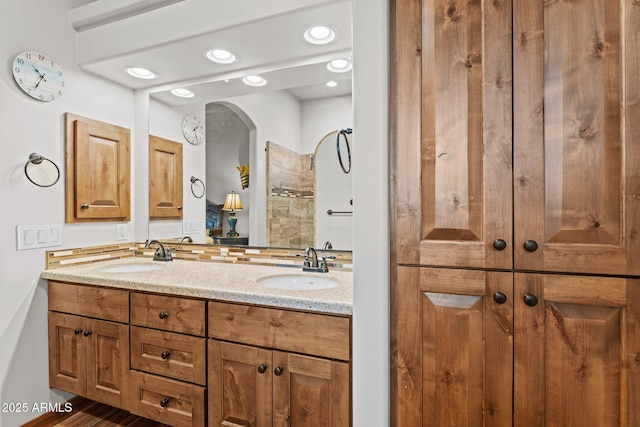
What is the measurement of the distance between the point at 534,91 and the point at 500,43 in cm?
19

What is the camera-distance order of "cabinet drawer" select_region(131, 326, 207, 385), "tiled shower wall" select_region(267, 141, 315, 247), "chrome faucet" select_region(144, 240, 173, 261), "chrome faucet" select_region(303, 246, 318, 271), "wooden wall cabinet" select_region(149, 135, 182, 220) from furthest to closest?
"wooden wall cabinet" select_region(149, 135, 182, 220), "chrome faucet" select_region(144, 240, 173, 261), "tiled shower wall" select_region(267, 141, 315, 247), "chrome faucet" select_region(303, 246, 318, 271), "cabinet drawer" select_region(131, 326, 207, 385)

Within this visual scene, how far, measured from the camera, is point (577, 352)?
3.33ft

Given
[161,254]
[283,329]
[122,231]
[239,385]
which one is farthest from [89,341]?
[283,329]

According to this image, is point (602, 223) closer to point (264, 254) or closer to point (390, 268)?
point (390, 268)

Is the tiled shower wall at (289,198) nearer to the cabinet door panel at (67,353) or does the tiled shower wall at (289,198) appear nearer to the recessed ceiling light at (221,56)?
the recessed ceiling light at (221,56)

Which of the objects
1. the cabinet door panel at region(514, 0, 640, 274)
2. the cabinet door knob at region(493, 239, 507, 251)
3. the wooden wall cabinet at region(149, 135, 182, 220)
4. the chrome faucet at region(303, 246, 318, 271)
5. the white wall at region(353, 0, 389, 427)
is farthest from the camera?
the wooden wall cabinet at region(149, 135, 182, 220)

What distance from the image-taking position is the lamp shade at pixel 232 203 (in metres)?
2.19

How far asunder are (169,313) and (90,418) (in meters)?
1.02

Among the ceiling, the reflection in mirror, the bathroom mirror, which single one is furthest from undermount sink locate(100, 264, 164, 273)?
the ceiling

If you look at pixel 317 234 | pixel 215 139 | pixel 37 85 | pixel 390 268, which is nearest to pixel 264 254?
pixel 317 234

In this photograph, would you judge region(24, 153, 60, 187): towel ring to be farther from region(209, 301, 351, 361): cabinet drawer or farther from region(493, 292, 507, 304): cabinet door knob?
region(493, 292, 507, 304): cabinet door knob

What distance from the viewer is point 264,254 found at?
208 cm

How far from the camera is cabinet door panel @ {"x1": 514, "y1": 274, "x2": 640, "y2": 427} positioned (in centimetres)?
97

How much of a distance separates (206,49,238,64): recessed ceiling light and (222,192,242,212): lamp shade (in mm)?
801
